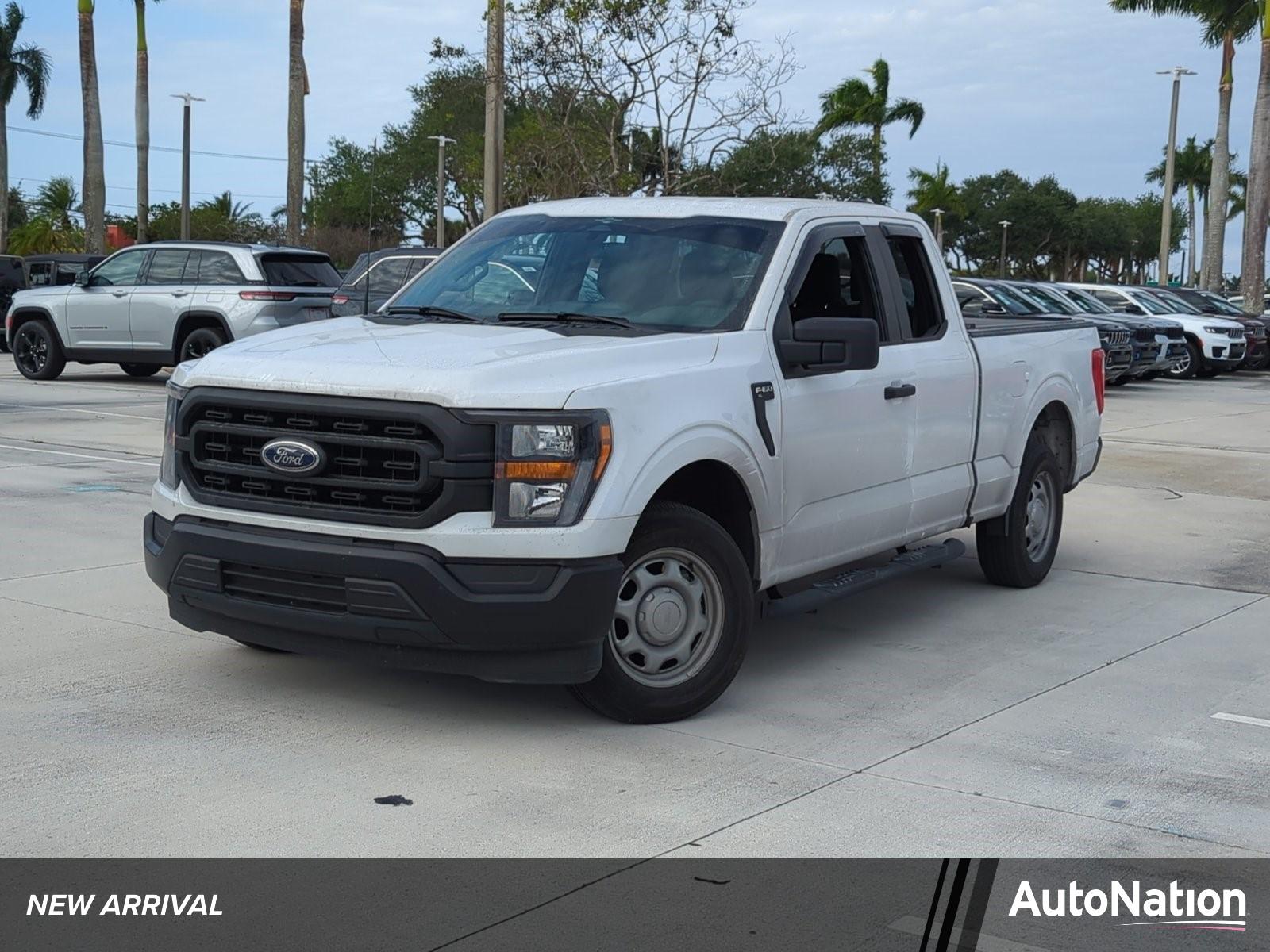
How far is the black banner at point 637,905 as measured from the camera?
391 centimetres

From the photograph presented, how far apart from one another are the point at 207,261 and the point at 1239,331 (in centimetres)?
1934

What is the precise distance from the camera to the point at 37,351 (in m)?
22.1

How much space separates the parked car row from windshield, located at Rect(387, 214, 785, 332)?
55.5 feet

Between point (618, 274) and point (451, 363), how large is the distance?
54.2 inches

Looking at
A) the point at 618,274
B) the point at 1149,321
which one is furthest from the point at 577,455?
the point at 1149,321

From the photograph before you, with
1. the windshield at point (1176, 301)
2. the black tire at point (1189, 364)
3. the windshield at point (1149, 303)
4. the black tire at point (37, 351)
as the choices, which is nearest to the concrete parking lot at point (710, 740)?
the black tire at point (37, 351)

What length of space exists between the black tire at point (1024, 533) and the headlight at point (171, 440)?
433cm

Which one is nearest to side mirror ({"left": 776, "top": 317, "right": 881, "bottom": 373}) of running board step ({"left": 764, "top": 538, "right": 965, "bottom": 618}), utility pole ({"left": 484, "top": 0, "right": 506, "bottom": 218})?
running board step ({"left": 764, "top": 538, "right": 965, "bottom": 618})

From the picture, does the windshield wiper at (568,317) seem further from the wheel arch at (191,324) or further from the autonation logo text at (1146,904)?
the wheel arch at (191,324)

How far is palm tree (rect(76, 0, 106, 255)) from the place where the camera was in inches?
1666

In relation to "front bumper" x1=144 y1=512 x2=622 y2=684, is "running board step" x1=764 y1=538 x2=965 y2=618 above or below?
below

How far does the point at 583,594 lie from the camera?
17.5 feet

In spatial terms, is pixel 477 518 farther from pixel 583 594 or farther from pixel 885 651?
pixel 885 651

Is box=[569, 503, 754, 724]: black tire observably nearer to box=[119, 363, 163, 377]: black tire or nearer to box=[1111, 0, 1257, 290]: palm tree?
box=[119, 363, 163, 377]: black tire
